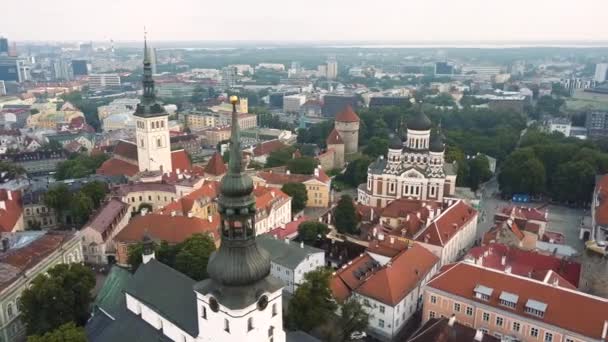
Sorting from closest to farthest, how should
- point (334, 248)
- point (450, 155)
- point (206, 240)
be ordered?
point (206, 240) → point (334, 248) → point (450, 155)

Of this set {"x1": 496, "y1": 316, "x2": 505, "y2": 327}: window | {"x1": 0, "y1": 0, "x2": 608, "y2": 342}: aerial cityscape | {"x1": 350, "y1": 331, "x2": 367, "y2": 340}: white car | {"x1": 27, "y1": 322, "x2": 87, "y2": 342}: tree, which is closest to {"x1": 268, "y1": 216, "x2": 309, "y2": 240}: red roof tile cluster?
{"x1": 0, "y1": 0, "x2": 608, "y2": 342}: aerial cityscape

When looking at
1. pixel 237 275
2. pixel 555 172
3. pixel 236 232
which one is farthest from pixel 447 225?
pixel 237 275

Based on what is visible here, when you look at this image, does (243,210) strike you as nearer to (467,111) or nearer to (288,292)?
(288,292)

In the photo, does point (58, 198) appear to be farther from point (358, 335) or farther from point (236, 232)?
point (236, 232)

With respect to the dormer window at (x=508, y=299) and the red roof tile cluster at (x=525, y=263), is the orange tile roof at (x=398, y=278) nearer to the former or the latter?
the red roof tile cluster at (x=525, y=263)

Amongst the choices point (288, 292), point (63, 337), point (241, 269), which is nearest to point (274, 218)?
point (288, 292)

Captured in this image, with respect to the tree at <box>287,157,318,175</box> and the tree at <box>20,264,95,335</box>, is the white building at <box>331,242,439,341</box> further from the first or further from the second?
the tree at <box>287,157,318,175</box>
